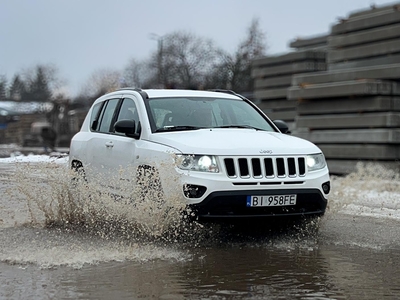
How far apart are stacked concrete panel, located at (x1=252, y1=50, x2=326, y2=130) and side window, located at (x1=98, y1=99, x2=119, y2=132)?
1357cm

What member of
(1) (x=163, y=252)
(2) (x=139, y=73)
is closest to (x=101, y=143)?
(1) (x=163, y=252)

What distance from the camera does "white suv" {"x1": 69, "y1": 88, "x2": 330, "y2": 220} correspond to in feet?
22.7

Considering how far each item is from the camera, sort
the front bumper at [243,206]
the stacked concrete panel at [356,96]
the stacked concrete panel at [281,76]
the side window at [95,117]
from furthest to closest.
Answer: the stacked concrete panel at [281,76], the stacked concrete panel at [356,96], the side window at [95,117], the front bumper at [243,206]

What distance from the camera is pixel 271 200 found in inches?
277

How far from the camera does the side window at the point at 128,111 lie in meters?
8.40

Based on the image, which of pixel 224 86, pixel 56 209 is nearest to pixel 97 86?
pixel 224 86

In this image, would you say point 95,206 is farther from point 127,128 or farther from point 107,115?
point 107,115

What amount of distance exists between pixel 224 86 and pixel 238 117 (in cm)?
5209

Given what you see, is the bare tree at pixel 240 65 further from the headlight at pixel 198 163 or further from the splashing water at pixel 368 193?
the headlight at pixel 198 163

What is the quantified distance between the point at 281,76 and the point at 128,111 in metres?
15.3

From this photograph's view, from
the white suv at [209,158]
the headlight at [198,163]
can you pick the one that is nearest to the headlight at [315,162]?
the white suv at [209,158]

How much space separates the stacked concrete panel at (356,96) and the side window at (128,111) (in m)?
8.59

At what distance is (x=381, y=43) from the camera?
1742 centimetres

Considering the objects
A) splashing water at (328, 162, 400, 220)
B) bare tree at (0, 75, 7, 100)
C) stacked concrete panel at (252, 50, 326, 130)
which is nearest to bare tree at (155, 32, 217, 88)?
bare tree at (0, 75, 7, 100)
